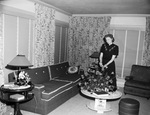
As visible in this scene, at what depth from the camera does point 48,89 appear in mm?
4184

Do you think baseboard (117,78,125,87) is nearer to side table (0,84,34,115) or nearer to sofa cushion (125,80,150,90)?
sofa cushion (125,80,150,90)

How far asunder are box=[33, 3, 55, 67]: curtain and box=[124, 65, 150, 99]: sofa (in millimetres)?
2653

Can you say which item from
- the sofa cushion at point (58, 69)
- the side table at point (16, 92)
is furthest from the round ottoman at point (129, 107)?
the sofa cushion at point (58, 69)

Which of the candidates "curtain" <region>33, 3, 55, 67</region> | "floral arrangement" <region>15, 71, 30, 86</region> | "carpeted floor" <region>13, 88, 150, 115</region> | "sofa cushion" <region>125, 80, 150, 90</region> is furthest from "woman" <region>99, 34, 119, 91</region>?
"floral arrangement" <region>15, 71, 30, 86</region>

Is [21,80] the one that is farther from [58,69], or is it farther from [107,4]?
[107,4]

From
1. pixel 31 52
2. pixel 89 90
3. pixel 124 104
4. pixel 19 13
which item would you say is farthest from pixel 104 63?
pixel 19 13

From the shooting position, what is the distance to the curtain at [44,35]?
17.1 ft

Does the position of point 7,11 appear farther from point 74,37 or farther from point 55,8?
point 74,37

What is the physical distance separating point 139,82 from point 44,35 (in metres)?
3.31

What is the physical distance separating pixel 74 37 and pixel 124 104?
4.25 metres

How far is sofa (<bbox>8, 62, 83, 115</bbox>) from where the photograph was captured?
387cm

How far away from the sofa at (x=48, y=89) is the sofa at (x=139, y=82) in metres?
1.61

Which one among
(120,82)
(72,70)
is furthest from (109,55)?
(120,82)

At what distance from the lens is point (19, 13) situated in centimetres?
443
